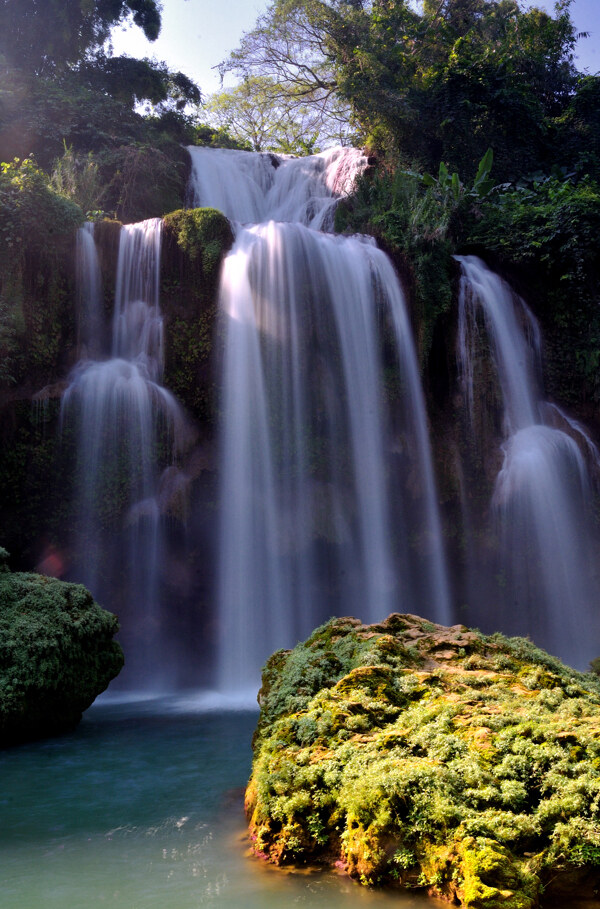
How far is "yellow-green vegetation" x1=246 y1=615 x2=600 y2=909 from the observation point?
3426mm

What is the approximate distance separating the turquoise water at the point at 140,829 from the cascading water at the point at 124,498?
3813mm

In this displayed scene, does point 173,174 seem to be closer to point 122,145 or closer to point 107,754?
point 122,145

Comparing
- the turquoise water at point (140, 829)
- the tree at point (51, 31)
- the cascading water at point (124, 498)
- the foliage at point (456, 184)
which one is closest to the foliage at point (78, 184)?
the cascading water at point (124, 498)

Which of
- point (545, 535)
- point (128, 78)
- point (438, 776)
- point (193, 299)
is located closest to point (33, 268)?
point (193, 299)

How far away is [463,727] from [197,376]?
10252 mm

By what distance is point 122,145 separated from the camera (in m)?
20.1

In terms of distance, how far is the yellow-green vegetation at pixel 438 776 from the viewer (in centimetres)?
343

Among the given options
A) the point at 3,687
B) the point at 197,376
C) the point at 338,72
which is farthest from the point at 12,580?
the point at 338,72

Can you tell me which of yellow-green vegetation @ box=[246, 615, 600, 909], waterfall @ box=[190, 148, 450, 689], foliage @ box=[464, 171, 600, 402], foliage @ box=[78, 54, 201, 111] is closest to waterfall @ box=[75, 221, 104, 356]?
waterfall @ box=[190, 148, 450, 689]

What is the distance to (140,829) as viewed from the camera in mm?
5047

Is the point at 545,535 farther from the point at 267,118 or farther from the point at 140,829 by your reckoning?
the point at 267,118

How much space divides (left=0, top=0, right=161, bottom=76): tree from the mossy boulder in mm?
20261

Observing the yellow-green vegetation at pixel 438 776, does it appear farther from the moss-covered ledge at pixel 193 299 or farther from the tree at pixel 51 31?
the tree at pixel 51 31

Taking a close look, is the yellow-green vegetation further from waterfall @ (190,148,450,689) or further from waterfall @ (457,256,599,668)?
waterfall @ (457,256,599,668)
